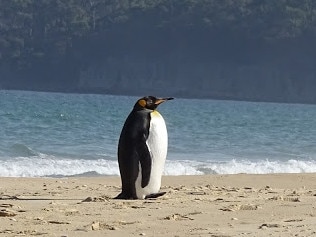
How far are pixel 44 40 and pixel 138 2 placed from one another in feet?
39.4

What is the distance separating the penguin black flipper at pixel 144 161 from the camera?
920 cm

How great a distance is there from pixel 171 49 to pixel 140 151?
291 ft

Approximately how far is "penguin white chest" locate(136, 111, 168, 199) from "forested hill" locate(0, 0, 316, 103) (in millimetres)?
80879

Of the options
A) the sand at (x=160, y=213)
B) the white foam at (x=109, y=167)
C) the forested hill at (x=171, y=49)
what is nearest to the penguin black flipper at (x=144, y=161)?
the sand at (x=160, y=213)

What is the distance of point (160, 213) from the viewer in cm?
768

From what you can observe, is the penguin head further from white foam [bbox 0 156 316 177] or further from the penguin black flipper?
white foam [bbox 0 156 316 177]

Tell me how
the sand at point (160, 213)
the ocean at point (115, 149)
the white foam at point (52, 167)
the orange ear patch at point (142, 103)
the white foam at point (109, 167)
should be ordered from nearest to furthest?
the sand at point (160, 213)
the orange ear patch at point (142, 103)
the white foam at point (52, 167)
the white foam at point (109, 167)
the ocean at point (115, 149)

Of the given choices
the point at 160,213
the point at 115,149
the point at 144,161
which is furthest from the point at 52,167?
the point at 160,213

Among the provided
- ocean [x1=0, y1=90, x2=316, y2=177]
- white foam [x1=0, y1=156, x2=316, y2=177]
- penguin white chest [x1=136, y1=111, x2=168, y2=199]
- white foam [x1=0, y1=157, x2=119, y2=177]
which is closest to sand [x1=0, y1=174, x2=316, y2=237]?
penguin white chest [x1=136, y1=111, x2=168, y2=199]

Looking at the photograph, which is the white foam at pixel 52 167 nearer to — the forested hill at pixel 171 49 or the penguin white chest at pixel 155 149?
the penguin white chest at pixel 155 149

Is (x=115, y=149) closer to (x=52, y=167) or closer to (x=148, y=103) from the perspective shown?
(x=52, y=167)

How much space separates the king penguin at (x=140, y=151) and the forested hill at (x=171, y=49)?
266 feet

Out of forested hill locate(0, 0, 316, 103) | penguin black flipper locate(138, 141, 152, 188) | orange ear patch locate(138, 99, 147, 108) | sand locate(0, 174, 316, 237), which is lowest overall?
sand locate(0, 174, 316, 237)

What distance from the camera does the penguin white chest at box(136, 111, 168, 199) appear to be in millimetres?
9242
